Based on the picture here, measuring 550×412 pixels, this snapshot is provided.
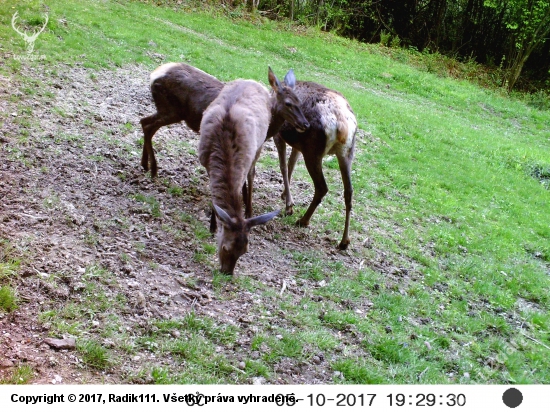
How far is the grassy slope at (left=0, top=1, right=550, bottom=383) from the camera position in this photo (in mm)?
5527

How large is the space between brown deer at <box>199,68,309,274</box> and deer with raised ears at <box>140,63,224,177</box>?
433 millimetres

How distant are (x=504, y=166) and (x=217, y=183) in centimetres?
1019

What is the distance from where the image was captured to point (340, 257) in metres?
6.79

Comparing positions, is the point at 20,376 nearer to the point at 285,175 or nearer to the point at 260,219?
the point at 260,219

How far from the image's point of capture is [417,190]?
9.98 m

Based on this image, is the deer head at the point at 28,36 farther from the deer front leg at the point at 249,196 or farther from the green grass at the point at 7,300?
the green grass at the point at 7,300

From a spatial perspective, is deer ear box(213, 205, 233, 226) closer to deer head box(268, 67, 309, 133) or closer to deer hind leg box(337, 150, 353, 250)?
deer head box(268, 67, 309, 133)

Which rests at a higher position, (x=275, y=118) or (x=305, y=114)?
(x=305, y=114)

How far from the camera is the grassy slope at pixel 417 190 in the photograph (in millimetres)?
5527
